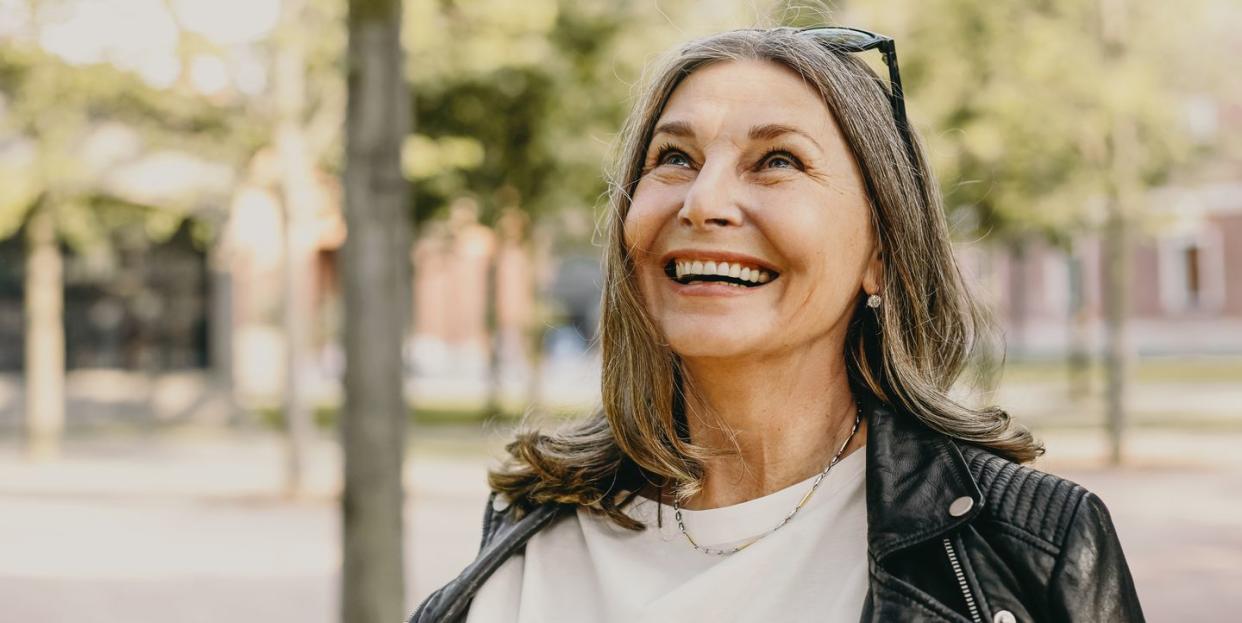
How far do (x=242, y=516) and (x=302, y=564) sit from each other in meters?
2.70

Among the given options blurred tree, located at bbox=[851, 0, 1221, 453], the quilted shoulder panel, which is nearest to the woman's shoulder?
the quilted shoulder panel

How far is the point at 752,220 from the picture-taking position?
76.0 inches

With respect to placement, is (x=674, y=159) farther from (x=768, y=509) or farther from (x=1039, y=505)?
(x=1039, y=505)

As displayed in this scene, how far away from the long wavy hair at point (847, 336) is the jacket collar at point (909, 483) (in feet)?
0.15

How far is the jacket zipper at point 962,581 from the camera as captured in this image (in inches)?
65.4

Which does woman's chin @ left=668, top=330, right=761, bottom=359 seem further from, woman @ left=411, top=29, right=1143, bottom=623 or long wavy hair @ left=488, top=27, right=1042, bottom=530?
long wavy hair @ left=488, top=27, right=1042, bottom=530

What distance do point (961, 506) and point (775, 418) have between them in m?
0.38

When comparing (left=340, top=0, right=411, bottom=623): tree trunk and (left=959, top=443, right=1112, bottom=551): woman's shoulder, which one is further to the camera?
(left=340, top=0, right=411, bottom=623): tree trunk

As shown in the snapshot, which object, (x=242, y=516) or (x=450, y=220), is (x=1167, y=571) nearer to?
(x=242, y=516)

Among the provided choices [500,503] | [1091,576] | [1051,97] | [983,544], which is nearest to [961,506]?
[983,544]

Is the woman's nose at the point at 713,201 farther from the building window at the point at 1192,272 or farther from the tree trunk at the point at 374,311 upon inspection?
the building window at the point at 1192,272

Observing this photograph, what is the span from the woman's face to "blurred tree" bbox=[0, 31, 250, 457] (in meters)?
12.0

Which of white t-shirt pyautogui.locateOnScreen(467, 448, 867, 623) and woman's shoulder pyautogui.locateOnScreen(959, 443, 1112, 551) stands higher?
woman's shoulder pyautogui.locateOnScreen(959, 443, 1112, 551)

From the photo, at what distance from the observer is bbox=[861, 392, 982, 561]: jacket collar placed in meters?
1.75
